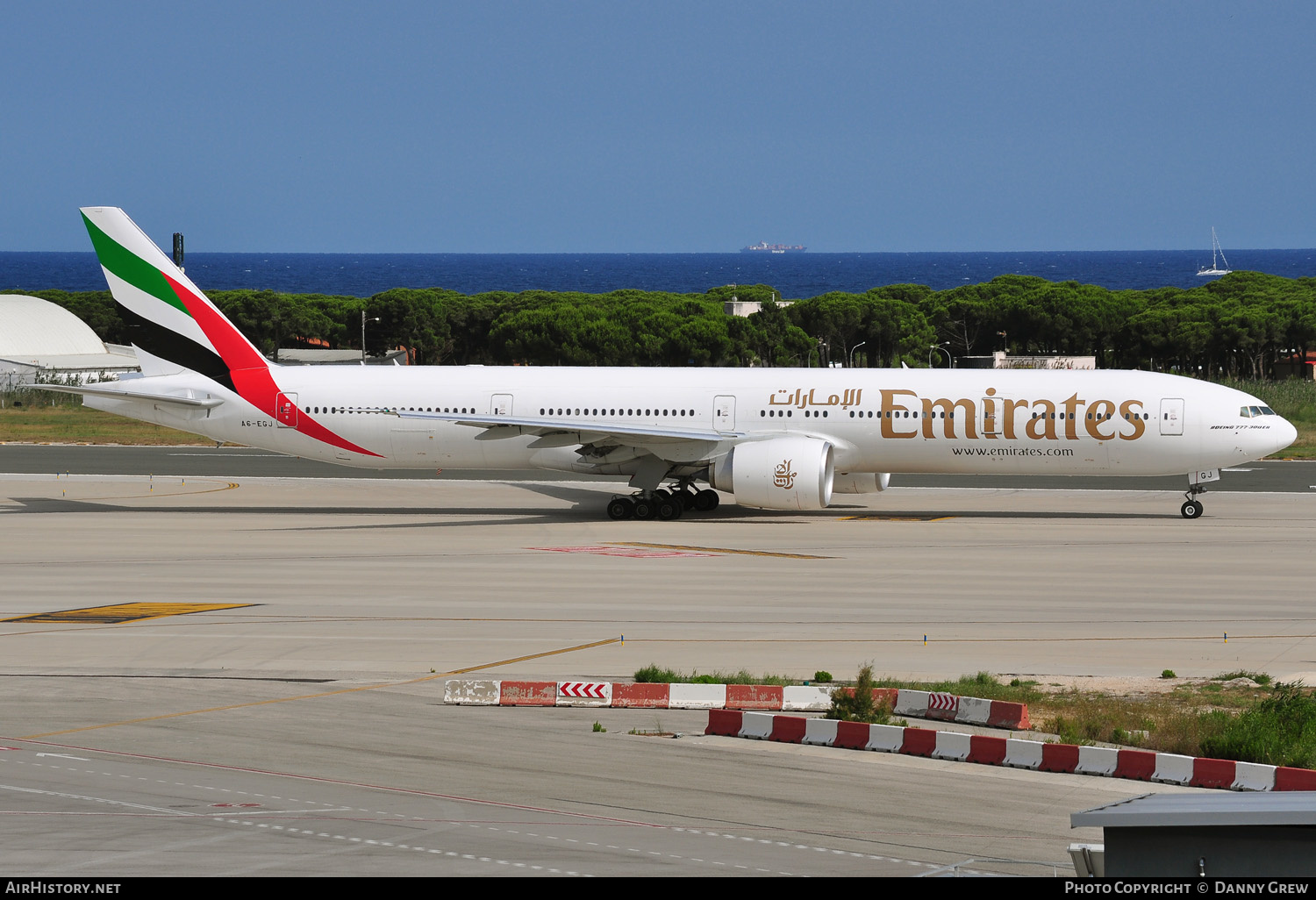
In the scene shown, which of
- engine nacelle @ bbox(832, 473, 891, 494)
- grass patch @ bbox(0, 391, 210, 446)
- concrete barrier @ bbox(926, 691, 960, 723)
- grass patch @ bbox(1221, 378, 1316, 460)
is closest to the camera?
concrete barrier @ bbox(926, 691, 960, 723)

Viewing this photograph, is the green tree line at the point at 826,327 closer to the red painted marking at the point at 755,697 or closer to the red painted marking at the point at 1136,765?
the red painted marking at the point at 755,697

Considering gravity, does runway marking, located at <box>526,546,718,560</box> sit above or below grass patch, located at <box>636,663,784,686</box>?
above

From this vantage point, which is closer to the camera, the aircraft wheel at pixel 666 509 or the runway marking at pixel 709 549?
the runway marking at pixel 709 549

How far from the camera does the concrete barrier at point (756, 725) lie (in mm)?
17016

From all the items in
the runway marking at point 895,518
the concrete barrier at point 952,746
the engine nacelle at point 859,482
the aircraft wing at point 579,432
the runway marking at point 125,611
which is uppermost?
the aircraft wing at point 579,432

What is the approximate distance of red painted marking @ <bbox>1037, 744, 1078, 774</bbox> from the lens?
1542cm

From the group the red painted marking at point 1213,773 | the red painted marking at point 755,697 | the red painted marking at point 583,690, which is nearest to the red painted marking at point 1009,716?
the red painted marking at point 755,697

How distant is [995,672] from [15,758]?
12.8 metres

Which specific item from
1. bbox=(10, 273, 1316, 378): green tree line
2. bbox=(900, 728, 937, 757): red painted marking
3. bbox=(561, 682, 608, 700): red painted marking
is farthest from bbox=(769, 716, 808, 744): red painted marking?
bbox=(10, 273, 1316, 378): green tree line

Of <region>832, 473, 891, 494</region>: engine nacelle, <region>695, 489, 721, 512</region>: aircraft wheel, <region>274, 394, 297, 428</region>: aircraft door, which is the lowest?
<region>695, 489, 721, 512</region>: aircraft wheel

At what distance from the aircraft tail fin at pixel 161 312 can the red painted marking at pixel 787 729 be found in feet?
92.5

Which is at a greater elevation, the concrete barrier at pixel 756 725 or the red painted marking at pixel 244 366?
the red painted marking at pixel 244 366

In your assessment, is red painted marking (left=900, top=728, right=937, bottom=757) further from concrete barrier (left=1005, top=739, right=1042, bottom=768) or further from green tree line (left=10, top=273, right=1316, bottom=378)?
green tree line (left=10, top=273, right=1316, bottom=378)

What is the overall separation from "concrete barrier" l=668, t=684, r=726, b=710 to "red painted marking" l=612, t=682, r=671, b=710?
79 mm
